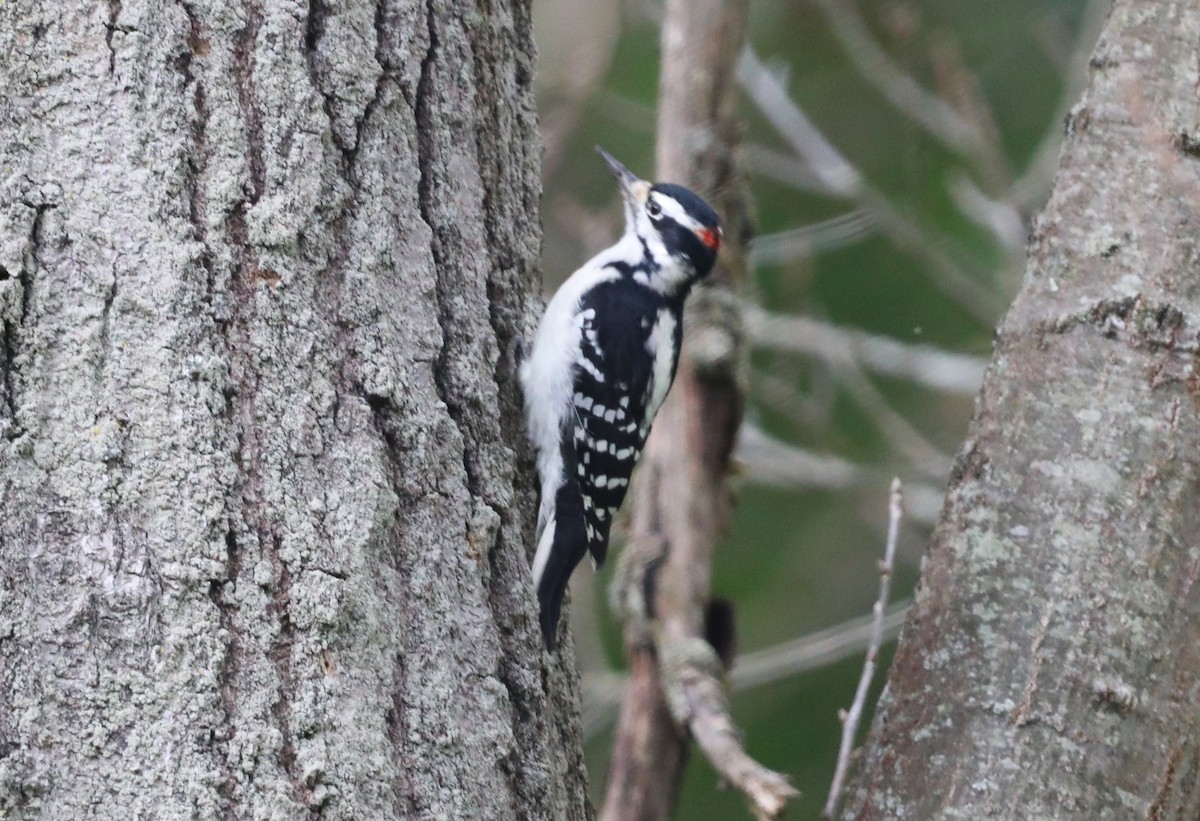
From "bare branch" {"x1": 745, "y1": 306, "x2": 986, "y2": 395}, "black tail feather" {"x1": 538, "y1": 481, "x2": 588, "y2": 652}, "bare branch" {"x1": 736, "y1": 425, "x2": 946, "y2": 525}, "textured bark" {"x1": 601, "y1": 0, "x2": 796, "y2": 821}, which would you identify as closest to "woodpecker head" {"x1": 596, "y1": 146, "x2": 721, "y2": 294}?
"textured bark" {"x1": 601, "y1": 0, "x2": 796, "y2": 821}

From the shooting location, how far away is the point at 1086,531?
85.3 inches

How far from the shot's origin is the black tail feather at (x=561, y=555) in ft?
7.25

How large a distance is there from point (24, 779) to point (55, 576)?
0.79ft

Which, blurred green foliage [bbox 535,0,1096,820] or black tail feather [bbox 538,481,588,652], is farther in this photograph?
blurred green foliage [bbox 535,0,1096,820]

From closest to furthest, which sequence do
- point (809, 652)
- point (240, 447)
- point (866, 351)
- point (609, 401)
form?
point (240, 447) < point (609, 401) < point (809, 652) < point (866, 351)

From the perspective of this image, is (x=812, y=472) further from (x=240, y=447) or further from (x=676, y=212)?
(x=240, y=447)

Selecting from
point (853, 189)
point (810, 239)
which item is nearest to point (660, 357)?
point (810, 239)

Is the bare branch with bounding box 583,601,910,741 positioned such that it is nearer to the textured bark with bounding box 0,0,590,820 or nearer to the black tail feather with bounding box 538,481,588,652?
the black tail feather with bounding box 538,481,588,652

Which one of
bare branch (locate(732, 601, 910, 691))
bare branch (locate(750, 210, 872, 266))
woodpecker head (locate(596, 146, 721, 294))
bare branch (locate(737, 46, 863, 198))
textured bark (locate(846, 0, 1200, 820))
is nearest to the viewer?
textured bark (locate(846, 0, 1200, 820))

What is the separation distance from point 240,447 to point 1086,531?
1284 mm

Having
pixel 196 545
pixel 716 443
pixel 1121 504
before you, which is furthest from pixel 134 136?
pixel 716 443

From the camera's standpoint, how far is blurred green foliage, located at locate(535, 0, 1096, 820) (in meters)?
5.77

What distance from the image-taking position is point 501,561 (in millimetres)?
2047

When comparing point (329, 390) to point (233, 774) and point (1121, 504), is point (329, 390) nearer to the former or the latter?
point (233, 774)
